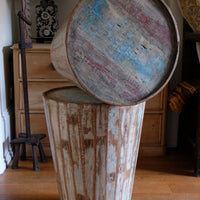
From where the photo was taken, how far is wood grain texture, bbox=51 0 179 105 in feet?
3.24

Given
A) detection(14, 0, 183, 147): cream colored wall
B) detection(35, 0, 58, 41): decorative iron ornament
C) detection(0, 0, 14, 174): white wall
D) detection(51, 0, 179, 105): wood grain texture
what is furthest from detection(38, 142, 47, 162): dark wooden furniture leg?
detection(51, 0, 179, 105): wood grain texture

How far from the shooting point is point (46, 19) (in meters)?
2.30

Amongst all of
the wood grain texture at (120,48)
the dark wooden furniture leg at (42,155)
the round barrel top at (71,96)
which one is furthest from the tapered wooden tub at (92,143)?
the dark wooden furniture leg at (42,155)

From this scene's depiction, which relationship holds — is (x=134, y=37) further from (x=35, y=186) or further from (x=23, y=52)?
(x=35, y=186)

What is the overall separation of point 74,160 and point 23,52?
3.33 feet

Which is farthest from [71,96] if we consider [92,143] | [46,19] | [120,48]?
[46,19]

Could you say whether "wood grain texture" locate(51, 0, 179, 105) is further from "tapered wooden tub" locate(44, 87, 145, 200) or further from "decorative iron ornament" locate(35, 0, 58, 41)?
"decorative iron ornament" locate(35, 0, 58, 41)

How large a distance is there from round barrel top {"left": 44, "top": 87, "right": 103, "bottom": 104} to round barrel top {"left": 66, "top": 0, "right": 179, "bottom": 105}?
0.16m

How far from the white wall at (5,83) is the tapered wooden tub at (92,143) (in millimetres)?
846

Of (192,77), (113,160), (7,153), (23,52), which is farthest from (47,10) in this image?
(113,160)

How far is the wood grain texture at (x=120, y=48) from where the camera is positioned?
987 mm

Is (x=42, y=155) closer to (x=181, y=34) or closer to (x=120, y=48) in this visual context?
→ (x=120, y=48)

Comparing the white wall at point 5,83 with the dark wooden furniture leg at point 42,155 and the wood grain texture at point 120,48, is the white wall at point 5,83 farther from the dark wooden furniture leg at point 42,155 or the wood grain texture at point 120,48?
the wood grain texture at point 120,48

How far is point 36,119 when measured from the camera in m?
2.17
